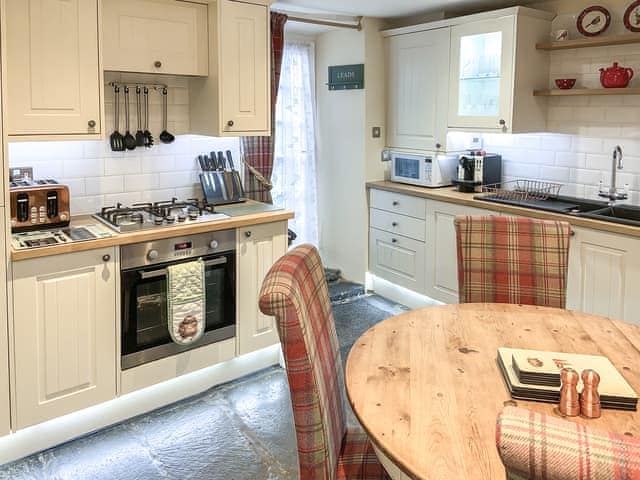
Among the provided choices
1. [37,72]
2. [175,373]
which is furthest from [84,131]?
[175,373]

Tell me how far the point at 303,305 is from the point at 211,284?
1660 millimetres

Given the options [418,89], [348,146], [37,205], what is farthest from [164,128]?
[418,89]

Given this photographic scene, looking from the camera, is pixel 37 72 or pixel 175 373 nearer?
pixel 37 72

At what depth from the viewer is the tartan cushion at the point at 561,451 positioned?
0.66 meters

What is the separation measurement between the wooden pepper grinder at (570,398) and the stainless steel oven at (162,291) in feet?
6.51

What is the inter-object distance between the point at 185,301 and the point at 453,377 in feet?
5.43

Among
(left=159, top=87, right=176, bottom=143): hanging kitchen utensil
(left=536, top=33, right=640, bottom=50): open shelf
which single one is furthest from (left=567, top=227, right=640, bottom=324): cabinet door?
(left=159, top=87, right=176, bottom=143): hanging kitchen utensil

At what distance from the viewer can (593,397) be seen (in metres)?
1.33

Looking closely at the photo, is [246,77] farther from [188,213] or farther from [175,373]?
[175,373]

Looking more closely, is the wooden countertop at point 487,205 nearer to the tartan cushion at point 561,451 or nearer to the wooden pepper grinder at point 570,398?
the wooden pepper grinder at point 570,398

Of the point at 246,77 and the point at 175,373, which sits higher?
the point at 246,77

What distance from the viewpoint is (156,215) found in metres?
3.08

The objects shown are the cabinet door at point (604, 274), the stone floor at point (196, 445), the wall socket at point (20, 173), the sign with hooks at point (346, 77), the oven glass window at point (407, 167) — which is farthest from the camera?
the sign with hooks at point (346, 77)

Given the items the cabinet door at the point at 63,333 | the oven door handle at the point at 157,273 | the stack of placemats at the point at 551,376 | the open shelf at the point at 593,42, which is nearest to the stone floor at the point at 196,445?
the cabinet door at the point at 63,333
